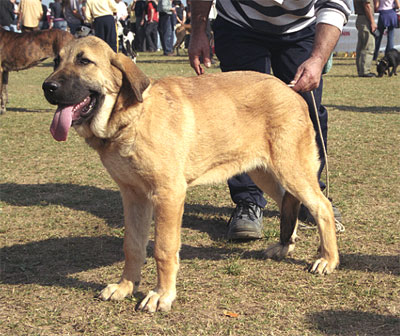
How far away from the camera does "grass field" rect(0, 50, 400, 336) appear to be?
2738mm

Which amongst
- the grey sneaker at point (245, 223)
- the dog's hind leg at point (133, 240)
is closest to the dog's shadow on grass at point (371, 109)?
the grey sneaker at point (245, 223)

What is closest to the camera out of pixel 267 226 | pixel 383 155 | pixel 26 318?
pixel 26 318

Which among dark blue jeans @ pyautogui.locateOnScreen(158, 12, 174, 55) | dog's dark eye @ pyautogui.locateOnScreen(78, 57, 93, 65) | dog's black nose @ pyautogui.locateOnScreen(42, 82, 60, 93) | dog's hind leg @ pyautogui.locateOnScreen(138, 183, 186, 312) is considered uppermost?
dog's dark eye @ pyautogui.locateOnScreen(78, 57, 93, 65)

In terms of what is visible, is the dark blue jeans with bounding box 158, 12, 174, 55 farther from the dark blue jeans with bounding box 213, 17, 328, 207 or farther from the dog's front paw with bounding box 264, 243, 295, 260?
the dog's front paw with bounding box 264, 243, 295, 260

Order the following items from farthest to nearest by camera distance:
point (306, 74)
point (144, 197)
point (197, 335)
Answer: point (306, 74) → point (144, 197) → point (197, 335)

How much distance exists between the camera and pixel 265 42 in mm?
4004

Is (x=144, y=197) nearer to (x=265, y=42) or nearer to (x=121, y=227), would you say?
(x=121, y=227)

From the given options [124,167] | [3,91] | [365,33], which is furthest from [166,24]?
[124,167]

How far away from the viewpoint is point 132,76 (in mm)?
2701

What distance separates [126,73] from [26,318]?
1440 mm

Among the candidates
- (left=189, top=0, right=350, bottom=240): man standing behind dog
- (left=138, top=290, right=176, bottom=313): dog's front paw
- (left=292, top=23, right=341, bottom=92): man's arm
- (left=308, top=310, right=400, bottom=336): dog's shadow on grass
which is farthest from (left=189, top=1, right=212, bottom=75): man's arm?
(left=308, top=310, right=400, bottom=336): dog's shadow on grass

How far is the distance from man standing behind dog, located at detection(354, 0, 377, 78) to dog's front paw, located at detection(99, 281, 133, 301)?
37.6 ft

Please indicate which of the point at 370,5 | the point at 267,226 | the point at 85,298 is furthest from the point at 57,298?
the point at 370,5

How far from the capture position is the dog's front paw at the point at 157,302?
2.83 metres
